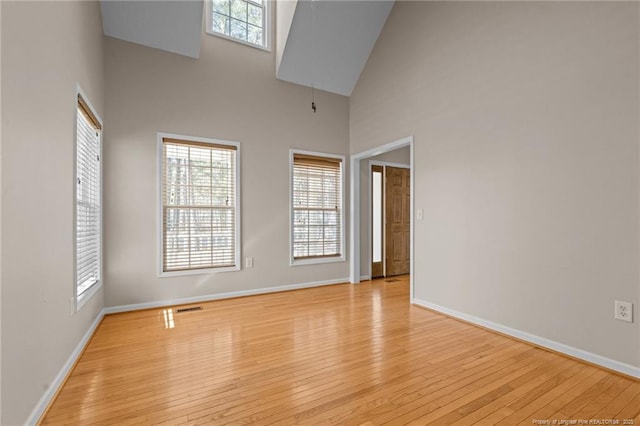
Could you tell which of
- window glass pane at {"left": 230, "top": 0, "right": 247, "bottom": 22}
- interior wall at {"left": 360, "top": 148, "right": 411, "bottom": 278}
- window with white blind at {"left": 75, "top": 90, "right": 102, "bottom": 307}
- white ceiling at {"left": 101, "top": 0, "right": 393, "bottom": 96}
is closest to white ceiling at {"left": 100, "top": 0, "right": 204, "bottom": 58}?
white ceiling at {"left": 101, "top": 0, "right": 393, "bottom": 96}

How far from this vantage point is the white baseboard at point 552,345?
7.18ft

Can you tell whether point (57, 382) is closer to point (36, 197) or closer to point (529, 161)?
point (36, 197)

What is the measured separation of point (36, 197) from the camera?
5.75 feet

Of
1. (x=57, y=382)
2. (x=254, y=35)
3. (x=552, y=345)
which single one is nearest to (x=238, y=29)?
(x=254, y=35)

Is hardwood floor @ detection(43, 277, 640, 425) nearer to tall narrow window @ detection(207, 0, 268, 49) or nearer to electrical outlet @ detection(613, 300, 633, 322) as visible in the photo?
electrical outlet @ detection(613, 300, 633, 322)

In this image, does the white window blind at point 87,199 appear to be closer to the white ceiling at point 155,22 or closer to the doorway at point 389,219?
the white ceiling at point 155,22

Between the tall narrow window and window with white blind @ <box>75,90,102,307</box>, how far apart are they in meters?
2.08

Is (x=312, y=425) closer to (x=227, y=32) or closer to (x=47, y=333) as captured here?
(x=47, y=333)

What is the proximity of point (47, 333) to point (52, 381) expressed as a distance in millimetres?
315

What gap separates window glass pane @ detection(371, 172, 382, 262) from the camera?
5.52 meters

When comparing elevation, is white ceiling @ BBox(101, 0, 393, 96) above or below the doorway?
above

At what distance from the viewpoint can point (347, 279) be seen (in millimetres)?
5219

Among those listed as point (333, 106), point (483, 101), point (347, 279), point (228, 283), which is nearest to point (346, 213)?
point (347, 279)

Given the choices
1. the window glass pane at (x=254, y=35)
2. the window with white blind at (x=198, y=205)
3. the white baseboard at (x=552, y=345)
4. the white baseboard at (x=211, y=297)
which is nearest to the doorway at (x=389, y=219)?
the white baseboard at (x=211, y=297)
